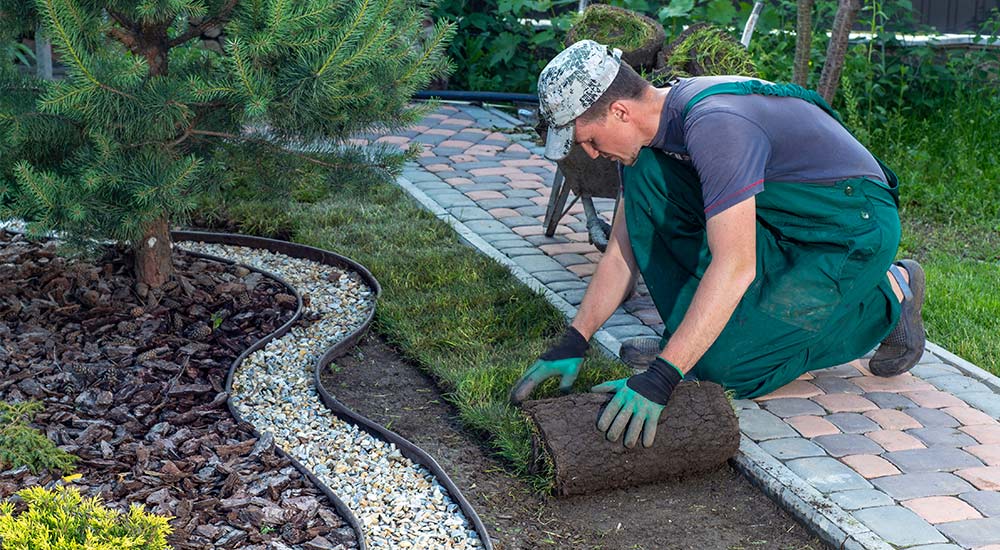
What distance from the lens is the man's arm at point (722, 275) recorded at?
10.4ft

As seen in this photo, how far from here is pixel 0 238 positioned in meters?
5.29

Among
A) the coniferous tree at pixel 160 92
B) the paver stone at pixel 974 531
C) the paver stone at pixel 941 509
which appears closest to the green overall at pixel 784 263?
the paver stone at pixel 941 509

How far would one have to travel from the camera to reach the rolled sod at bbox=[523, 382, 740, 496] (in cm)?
334

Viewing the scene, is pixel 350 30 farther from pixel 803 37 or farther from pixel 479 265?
pixel 803 37

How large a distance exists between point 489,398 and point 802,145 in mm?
1385

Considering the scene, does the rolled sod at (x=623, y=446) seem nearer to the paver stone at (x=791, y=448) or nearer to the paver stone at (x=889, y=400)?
the paver stone at (x=791, y=448)

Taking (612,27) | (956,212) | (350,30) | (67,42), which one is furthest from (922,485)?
(956,212)

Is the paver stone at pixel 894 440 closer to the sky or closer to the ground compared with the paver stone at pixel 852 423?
closer to the sky

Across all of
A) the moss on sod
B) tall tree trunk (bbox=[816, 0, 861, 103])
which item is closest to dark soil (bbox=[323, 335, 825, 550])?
the moss on sod

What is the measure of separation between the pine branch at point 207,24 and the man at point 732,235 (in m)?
1.38

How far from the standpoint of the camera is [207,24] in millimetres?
4215

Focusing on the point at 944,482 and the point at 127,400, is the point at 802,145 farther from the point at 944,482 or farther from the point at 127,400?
the point at 127,400

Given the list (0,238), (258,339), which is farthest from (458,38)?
(258,339)

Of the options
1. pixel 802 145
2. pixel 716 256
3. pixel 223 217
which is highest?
pixel 802 145
